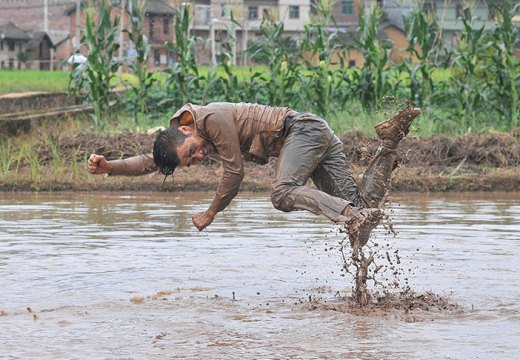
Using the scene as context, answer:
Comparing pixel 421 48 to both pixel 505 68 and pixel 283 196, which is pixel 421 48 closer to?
pixel 505 68

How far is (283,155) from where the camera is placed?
798cm

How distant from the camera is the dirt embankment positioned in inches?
614

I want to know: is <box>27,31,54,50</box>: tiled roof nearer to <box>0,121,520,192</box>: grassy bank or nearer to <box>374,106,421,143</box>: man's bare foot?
<box>0,121,520,192</box>: grassy bank

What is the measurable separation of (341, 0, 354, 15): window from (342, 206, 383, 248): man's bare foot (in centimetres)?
8651

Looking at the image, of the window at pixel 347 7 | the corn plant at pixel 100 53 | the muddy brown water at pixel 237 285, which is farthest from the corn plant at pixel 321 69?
the window at pixel 347 7

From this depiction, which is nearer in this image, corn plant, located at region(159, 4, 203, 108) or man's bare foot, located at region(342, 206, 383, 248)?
man's bare foot, located at region(342, 206, 383, 248)

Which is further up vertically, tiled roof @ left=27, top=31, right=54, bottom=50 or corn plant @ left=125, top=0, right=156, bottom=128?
corn plant @ left=125, top=0, right=156, bottom=128

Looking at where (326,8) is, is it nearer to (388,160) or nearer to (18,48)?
(388,160)

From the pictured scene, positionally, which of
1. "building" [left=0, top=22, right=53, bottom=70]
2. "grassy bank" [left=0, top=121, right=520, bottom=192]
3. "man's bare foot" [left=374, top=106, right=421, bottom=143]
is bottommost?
"building" [left=0, top=22, right=53, bottom=70]

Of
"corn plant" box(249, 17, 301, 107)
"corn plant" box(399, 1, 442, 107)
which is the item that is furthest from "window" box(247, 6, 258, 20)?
"corn plant" box(399, 1, 442, 107)

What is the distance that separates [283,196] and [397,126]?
106 centimetres

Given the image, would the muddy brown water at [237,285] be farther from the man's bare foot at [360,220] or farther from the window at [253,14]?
the window at [253,14]

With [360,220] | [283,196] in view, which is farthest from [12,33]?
[360,220]

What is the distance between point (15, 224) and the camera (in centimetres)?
1198
